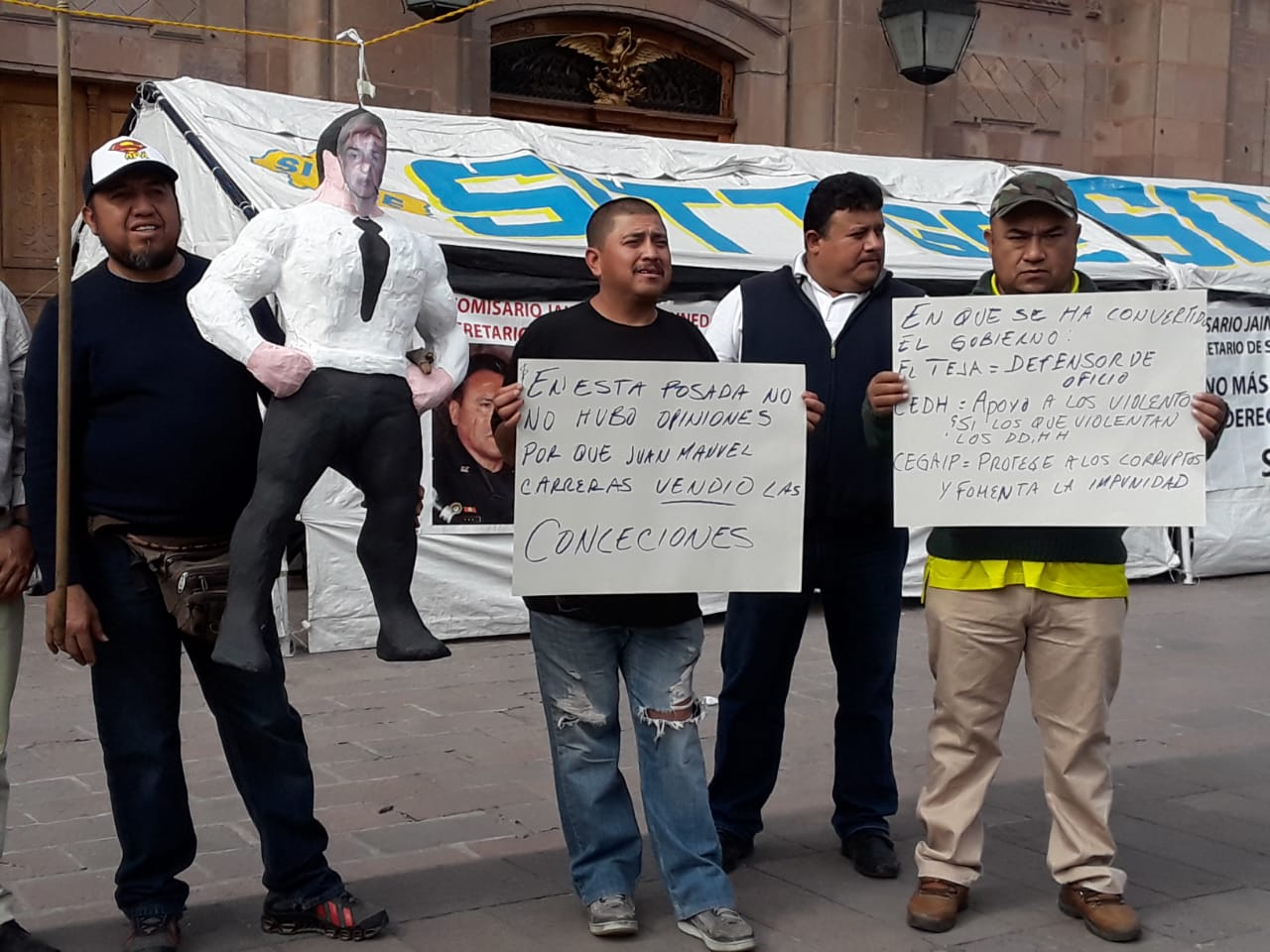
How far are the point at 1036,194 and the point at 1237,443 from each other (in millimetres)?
7090

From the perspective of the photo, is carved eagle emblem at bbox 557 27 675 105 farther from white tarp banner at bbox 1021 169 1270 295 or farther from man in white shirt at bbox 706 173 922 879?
man in white shirt at bbox 706 173 922 879

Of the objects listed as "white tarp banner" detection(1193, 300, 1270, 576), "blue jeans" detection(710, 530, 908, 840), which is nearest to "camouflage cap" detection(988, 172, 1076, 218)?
"blue jeans" detection(710, 530, 908, 840)

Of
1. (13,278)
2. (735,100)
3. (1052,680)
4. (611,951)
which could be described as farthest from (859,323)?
(735,100)

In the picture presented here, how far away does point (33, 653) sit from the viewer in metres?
7.62

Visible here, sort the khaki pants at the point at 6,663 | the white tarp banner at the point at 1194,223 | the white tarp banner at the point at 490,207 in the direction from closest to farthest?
the khaki pants at the point at 6,663 → the white tarp banner at the point at 490,207 → the white tarp banner at the point at 1194,223

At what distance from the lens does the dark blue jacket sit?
445cm

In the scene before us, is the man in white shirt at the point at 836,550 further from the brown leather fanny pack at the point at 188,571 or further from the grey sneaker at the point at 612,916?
the brown leather fanny pack at the point at 188,571

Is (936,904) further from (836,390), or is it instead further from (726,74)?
(726,74)

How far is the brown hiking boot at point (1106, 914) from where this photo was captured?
4.01 m

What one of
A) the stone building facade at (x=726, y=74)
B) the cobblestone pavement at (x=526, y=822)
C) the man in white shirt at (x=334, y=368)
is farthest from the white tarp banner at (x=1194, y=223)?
the man in white shirt at (x=334, y=368)

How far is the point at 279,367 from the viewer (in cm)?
352

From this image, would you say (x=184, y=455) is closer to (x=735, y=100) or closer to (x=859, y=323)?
(x=859, y=323)

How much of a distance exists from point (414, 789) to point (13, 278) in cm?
593

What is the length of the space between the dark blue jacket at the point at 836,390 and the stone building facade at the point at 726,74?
5.69m
